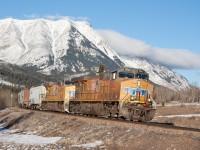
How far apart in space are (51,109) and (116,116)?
86.5ft

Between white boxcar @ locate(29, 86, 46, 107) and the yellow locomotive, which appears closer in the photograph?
the yellow locomotive

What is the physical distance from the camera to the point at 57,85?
5606 centimetres

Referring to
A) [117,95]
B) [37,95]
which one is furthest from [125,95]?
[37,95]

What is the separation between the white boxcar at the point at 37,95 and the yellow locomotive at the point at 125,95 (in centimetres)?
2868

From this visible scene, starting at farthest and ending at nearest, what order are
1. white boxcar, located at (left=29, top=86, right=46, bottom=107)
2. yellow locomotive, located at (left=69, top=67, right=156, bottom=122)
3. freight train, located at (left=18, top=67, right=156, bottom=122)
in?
white boxcar, located at (left=29, top=86, right=46, bottom=107) < freight train, located at (left=18, top=67, right=156, bottom=122) < yellow locomotive, located at (left=69, top=67, right=156, bottom=122)

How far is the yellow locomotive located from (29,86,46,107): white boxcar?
2868cm

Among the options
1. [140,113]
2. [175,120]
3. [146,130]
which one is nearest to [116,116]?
[140,113]

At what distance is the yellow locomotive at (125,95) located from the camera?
101ft

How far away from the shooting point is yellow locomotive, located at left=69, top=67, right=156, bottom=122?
101ft

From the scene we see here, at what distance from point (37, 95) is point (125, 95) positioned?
40406mm

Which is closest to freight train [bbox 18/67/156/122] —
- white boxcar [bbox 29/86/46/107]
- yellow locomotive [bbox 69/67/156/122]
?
yellow locomotive [bbox 69/67/156/122]

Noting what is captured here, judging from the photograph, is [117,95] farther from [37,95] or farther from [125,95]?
[37,95]

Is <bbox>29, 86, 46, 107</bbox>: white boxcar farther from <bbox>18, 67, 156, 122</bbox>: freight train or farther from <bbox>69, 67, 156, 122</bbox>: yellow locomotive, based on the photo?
<bbox>69, 67, 156, 122</bbox>: yellow locomotive

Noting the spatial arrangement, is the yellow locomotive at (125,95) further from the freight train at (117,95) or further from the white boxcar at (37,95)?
the white boxcar at (37,95)
